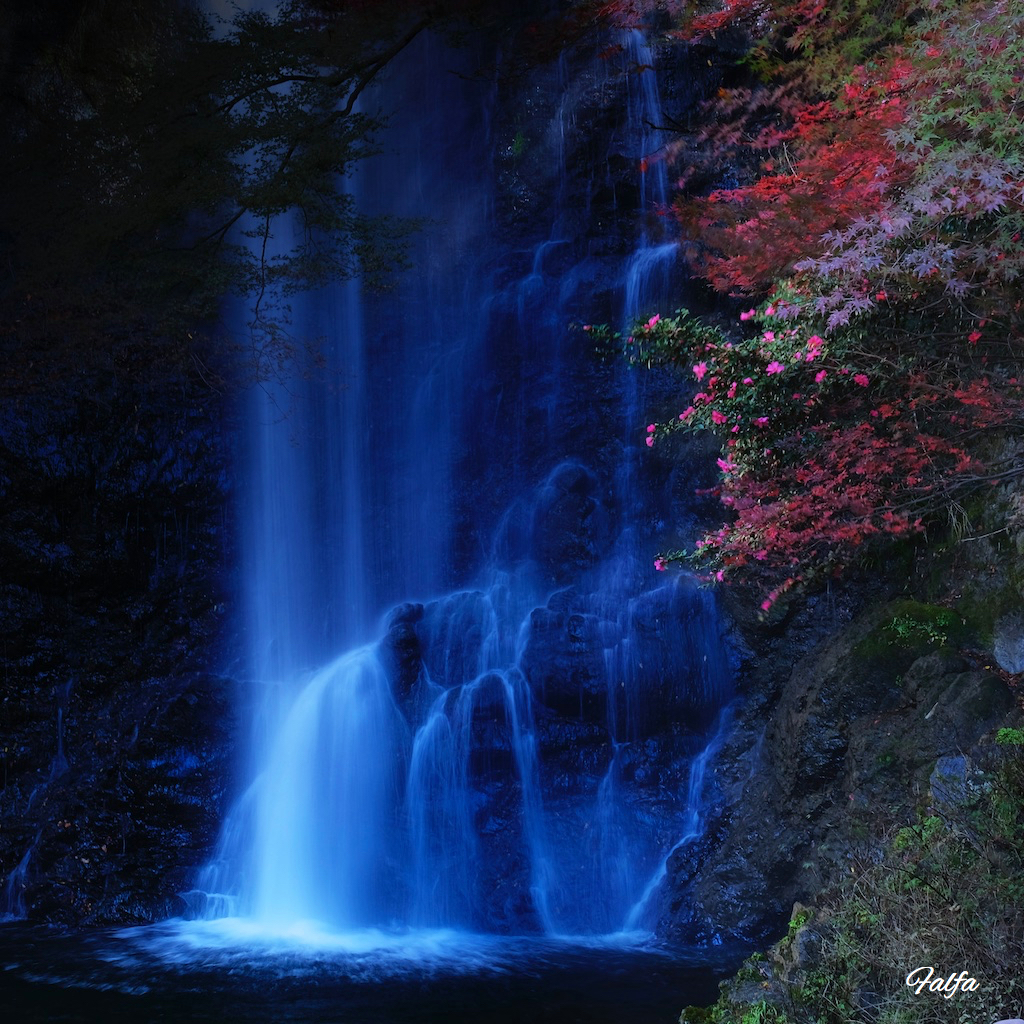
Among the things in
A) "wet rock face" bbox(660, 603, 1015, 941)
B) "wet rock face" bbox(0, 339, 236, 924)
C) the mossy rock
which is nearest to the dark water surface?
"wet rock face" bbox(660, 603, 1015, 941)

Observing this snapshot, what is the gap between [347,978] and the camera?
279 inches

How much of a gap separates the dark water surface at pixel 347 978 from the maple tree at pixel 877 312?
3427 mm

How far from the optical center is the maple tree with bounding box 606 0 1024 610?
5414 millimetres

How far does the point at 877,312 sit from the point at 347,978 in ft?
22.1

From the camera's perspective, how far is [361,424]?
1410 cm

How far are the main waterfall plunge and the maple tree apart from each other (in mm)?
2453

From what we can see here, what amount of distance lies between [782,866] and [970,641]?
260 centimetres

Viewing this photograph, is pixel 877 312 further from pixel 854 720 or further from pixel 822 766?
pixel 822 766

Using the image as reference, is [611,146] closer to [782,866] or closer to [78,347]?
[78,347]

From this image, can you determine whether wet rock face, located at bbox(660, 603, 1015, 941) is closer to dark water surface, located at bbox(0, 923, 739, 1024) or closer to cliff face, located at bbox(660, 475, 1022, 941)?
cliff face, located at bbox(660, 475, 1022, 941)

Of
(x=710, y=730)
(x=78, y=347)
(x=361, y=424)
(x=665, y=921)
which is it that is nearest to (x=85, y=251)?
(x=78, y=347)

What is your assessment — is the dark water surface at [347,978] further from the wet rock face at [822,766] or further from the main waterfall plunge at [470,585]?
the main waterfall plunge at [470,585]

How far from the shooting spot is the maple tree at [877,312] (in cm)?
541
